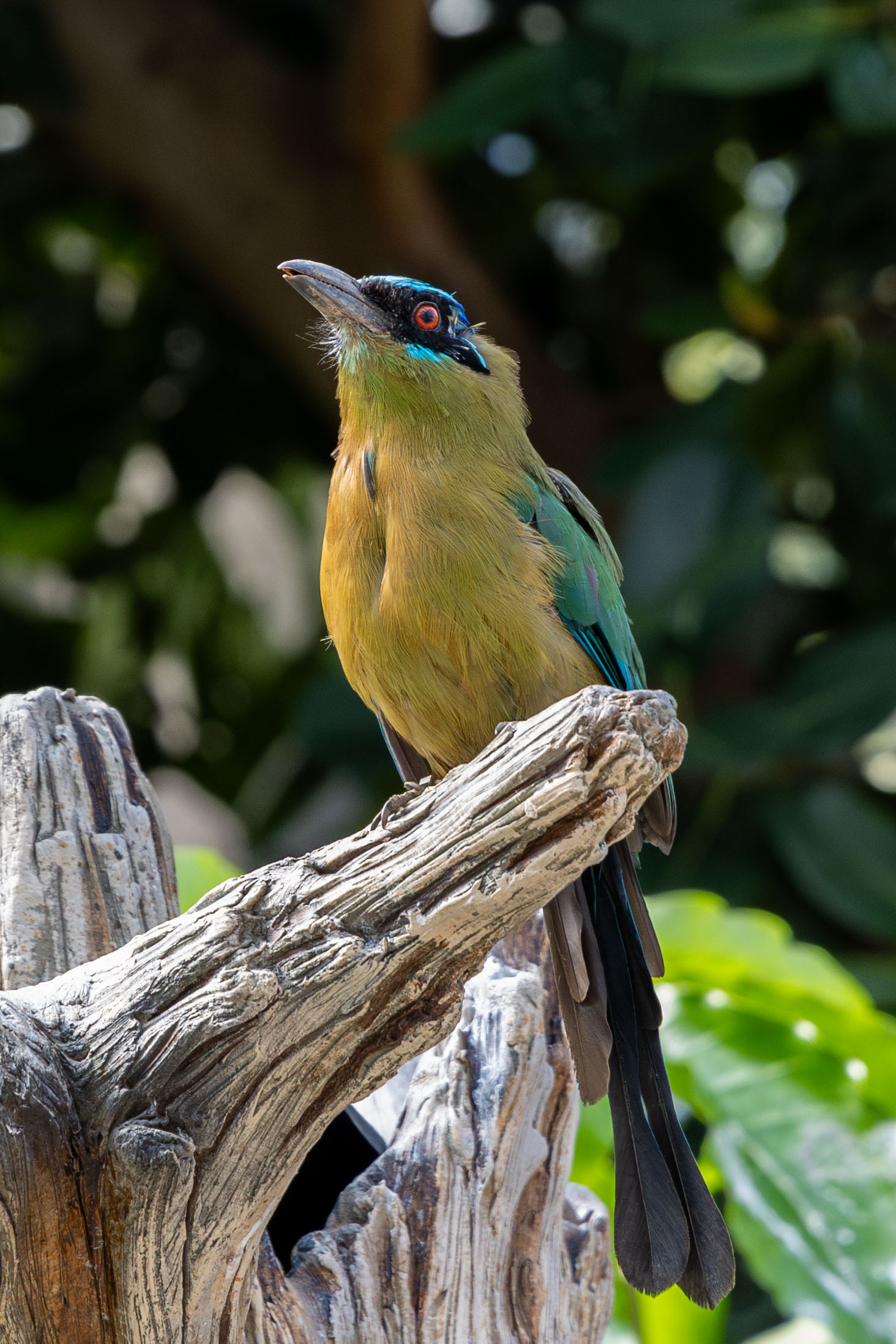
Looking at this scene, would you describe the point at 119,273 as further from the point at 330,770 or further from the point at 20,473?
the point at 330,770

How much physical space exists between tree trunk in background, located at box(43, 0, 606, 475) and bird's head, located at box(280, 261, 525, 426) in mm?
2259

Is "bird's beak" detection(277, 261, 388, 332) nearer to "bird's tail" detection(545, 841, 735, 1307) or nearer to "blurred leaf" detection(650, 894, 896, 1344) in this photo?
"bird's tail" detection(545, 841, 735, 1307)

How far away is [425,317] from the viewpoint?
2.44m

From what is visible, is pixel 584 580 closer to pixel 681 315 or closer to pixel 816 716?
pixel 816 716

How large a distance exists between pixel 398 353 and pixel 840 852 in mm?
2285

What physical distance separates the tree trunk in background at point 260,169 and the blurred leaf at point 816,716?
4.26 ft

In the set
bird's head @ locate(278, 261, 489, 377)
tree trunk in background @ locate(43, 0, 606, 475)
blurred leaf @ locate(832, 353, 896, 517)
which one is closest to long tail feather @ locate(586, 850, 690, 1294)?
bird's head @ locate(278, 261, 489, 377)

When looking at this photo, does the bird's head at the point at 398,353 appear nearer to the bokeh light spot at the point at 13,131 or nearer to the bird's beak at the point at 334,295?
the bird's beak at the point at 334,295

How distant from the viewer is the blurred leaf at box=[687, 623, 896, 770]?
3.95 meters

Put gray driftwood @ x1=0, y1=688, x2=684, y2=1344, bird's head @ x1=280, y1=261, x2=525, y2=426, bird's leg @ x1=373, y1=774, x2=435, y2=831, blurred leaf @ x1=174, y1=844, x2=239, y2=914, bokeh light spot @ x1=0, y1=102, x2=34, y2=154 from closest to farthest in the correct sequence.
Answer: gray driftwood @ x1=0, y1=688, x2=684, y2=1344
bird's leg @ x1=373, y1=774, x2=435, y2=831
bird's head @ x1=280, y1=261, x2=525, y2=426
blurred leaf @ x1=174, y1=844, x2=239, y2=914
bokeh light spot @ x1=0, y1=102, x2=34, y2=154

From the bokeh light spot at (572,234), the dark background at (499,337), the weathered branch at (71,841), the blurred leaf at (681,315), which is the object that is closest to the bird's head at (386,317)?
the weathered branch at (71,841)

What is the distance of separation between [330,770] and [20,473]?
1637mm

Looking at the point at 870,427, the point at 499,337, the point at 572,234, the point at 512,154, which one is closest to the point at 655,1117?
the point at 870,427

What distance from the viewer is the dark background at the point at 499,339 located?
4047 mm
